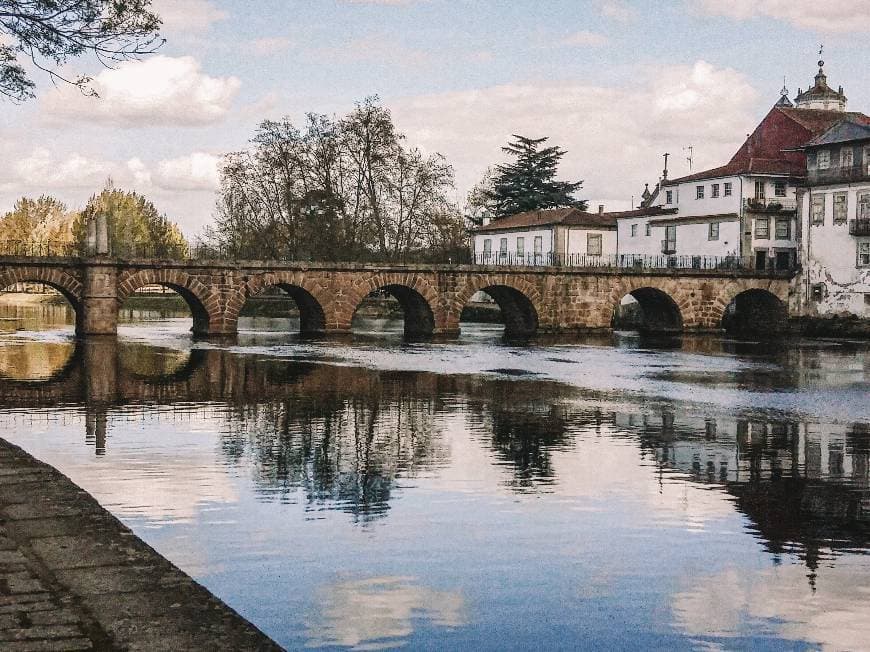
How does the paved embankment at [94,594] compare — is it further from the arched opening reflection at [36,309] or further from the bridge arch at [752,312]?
the bridge arch at [752,312]

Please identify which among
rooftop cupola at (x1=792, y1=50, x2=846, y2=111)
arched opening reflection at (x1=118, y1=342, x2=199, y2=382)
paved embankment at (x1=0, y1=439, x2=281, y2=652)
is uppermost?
rooftop cupola at (x1=792, y1=50, x2=846, y2=111)

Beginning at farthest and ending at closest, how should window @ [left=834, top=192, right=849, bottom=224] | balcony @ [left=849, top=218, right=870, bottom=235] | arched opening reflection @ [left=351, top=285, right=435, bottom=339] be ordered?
window @ [left=834, top=192, right=849, bottom=224], balcony @ [left=849, top=218, right=870, bottom=235], arched opening reflection @ [left=351, top=285, right=435, bottom=339]

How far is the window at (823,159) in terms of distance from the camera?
207ft

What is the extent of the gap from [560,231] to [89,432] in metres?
59.5

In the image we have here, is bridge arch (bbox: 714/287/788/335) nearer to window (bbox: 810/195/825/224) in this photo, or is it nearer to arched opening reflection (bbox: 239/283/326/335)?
window (bbox: 810/195/825/224)

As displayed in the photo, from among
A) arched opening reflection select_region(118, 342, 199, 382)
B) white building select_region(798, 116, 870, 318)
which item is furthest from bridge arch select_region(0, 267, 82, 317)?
white building select_region(798, 116, 870, 318)

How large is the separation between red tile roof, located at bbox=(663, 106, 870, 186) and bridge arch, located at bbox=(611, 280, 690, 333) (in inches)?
339

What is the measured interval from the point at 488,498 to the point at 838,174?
53.2m

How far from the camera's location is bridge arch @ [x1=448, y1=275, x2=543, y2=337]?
57.5 metres

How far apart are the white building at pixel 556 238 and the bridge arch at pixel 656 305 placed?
319 inches

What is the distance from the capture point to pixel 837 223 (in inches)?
2468

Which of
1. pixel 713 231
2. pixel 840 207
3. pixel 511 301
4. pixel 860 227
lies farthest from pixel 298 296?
pixel 860 227

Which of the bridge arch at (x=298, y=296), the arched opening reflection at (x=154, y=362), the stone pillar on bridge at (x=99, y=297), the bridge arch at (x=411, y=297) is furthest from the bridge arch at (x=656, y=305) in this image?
the arched opening reflection at (x=154, y=362)

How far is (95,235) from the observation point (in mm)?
50344
